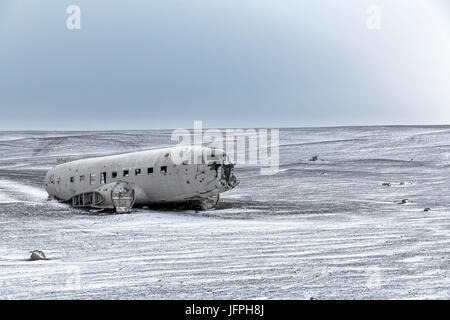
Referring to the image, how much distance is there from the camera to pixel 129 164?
3669 cm

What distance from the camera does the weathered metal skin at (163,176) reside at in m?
34.3

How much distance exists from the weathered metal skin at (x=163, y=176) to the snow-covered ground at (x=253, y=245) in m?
1.46

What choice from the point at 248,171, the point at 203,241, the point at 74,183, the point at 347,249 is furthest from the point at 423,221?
the point at 248,171

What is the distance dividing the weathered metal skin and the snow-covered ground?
1464 mm

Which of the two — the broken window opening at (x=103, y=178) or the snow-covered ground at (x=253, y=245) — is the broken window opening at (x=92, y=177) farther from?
the snow-covered ground at (x=253, y=245)

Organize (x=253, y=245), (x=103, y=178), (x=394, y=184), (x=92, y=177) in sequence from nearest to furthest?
(x=253, y=245)
(x=103, y=178)
(x=92, y=177)
(x=394, y=184)

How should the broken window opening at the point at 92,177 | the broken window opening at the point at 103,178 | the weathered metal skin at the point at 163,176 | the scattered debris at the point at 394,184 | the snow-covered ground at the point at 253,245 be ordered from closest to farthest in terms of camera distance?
the snow-covered ground at the point at 253,245 → the weathered metal skin at the point at 163,176 → the broken window opening at the point at 103,178 → the broken window opening at the point at 92,177 → the scattered debris at the point at 394,184

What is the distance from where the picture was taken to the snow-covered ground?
13867mm

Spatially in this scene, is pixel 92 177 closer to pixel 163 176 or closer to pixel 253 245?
pixel 163 176

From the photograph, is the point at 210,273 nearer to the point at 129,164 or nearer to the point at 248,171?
the point at 129,164

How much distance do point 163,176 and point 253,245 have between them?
14.9 meters

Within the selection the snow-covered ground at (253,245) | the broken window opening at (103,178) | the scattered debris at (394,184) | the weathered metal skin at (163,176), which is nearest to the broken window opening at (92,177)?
the weathered metal skin at (163,176)

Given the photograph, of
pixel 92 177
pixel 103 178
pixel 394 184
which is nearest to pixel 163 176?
pixel 103 178

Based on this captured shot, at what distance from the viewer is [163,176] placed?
3494cm
